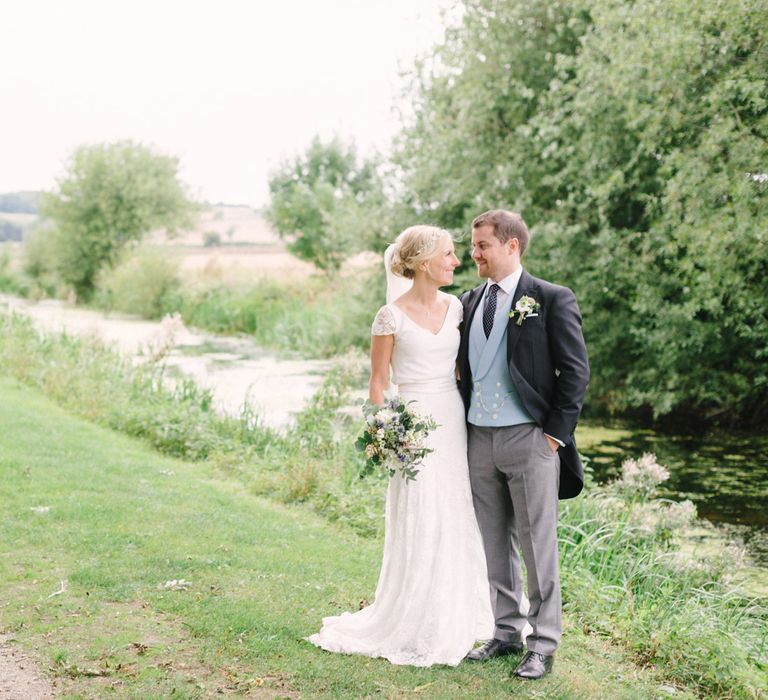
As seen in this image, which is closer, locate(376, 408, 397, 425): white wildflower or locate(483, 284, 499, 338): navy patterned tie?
locate(376, 408, 397, 425): white wildflower

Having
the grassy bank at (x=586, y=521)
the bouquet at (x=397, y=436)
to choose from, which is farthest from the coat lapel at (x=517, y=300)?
the grassy bank at (x=586, y=521)

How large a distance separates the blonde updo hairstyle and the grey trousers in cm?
92

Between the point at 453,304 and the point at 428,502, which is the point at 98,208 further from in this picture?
the point at 428,502

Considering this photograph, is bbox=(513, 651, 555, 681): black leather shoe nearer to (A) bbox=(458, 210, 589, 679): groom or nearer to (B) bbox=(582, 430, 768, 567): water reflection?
(A) bbox=(458, 210, 589, 679): groom

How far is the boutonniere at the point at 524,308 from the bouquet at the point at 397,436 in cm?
67

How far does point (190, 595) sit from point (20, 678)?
1.29m

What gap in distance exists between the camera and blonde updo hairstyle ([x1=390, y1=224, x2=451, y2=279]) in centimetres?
433

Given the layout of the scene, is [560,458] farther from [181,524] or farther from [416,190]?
[416,190]

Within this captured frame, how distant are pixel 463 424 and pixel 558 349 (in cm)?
66

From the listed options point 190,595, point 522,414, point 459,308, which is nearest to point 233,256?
point 190,595

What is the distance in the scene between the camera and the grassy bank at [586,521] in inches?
196

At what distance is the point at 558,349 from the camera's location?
4.23m

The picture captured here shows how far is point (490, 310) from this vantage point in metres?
4.41

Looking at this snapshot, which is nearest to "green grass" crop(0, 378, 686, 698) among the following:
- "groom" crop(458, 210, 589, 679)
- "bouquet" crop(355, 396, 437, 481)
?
"groom" crop(458, 210, 589, 679)
